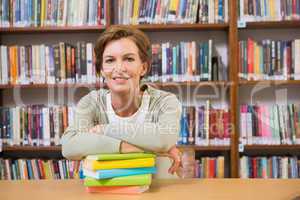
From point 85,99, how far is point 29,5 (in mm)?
1319

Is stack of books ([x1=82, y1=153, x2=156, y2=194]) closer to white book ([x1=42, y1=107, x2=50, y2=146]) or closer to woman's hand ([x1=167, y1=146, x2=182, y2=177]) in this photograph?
woman's hand ([x1=167, y1=146, x2=182, y2=177])

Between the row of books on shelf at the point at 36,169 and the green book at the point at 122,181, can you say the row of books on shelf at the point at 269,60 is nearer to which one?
the row of books on shelf at the point at 36,169

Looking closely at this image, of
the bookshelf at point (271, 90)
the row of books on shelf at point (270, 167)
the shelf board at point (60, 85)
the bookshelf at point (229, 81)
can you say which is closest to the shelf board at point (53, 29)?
the bookshelf at point (229, 81)

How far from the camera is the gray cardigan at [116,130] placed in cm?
122

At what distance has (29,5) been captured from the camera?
8.32 ft

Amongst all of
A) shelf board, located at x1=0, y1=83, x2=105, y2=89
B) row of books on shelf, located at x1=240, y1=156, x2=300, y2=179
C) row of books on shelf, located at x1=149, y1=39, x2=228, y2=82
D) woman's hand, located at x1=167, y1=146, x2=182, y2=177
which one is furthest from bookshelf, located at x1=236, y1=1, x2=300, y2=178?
woman's hand, located at x1=167, y1=146, x2=182, y2=177

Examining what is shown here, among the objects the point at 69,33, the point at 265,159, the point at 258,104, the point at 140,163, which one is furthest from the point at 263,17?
the point at 140,163

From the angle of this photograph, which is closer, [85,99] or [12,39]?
[85,99]

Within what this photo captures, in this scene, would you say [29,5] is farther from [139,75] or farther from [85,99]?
[139,75]

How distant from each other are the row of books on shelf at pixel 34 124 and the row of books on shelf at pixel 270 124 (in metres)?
1.15

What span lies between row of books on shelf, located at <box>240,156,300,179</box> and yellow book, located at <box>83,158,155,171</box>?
1.54 metres

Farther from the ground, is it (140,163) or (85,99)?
(85,99)

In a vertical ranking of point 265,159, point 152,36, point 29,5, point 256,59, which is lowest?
point 265,159

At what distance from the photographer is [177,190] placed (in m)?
1.19
